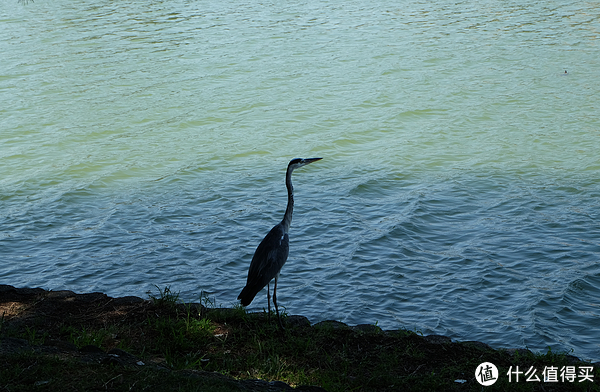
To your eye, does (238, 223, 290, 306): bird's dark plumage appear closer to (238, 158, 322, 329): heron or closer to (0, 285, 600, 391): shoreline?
(238, 158, 322, 329): heron

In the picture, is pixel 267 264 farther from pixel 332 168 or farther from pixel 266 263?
pixel 332 168

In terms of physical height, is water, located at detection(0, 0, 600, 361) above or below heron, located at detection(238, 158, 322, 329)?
below

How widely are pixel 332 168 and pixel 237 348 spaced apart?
27.4 feet

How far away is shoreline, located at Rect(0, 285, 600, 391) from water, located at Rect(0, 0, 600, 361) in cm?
131

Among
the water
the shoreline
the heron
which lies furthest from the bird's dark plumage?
the water

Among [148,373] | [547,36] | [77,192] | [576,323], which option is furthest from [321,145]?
[547,36]

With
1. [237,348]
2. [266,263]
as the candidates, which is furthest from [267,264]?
[237,348]

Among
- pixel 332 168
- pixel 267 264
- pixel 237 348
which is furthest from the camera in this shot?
pixel 332 168

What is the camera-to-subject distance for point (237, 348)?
6.73 metres

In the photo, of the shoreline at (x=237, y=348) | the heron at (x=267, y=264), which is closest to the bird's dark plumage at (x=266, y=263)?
the heron at (x=267, y=264)

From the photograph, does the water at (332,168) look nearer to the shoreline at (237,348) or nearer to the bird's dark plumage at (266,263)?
the shoreline at (237,348)

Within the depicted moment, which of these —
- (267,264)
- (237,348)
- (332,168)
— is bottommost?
(332,168)

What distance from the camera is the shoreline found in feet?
19.6

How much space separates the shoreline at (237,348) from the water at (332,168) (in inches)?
51.6
